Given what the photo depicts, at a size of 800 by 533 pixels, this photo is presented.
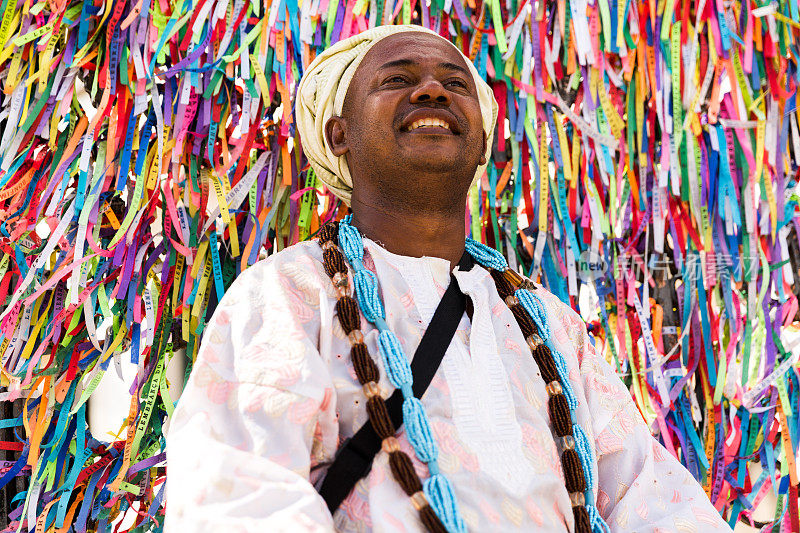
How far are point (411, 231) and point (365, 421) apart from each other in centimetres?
41

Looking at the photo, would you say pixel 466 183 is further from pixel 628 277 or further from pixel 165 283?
pixel 165 283

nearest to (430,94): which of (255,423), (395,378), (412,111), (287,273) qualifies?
(412,111)

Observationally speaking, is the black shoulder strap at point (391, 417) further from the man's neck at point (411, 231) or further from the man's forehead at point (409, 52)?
the man's forehead at point (409, 52)

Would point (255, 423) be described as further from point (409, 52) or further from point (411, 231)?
point (409, 52)

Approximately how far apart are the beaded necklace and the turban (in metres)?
0.19

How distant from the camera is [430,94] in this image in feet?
4.37

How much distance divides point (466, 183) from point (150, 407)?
97 cm

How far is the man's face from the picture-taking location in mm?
1307

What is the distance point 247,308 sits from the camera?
1121mm

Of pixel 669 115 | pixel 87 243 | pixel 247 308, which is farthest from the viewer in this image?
pixel 669 115

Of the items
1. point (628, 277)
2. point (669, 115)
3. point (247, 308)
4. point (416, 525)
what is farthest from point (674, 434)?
point (247, 308)

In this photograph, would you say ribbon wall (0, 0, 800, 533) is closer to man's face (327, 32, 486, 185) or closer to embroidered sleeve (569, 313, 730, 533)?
man's face (327, 32, 486, 185)

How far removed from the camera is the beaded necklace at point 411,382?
3.37ft

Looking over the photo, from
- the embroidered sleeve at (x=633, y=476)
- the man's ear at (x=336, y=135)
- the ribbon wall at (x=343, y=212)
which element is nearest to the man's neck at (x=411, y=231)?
the man's ear at (x=336, y=135)
